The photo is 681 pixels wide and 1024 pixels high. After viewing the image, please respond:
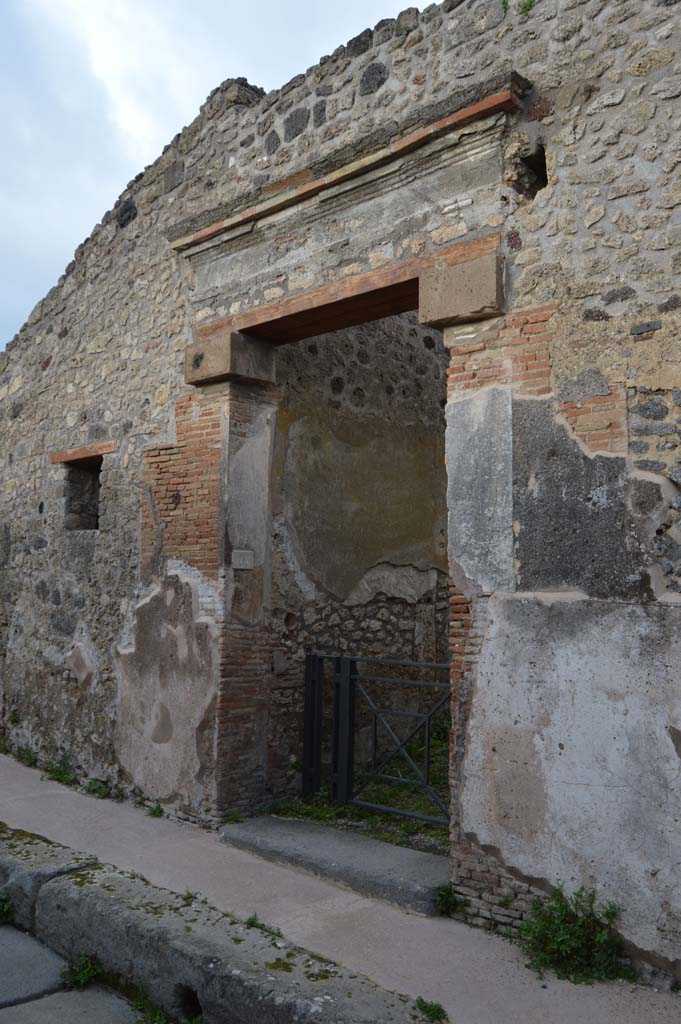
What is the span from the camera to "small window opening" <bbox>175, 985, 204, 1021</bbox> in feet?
10.3

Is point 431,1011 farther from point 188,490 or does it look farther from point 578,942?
point 188,490

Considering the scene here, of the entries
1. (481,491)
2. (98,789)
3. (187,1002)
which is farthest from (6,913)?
(481,491)

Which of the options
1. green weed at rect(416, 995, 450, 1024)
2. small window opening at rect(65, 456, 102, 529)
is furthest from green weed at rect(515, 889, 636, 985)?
small window opening at rect(65, 456, 102, 529)

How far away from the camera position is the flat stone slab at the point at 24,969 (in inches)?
129

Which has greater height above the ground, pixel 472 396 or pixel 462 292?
pixel 462 292

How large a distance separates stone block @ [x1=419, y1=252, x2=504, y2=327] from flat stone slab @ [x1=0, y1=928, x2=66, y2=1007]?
3421 millimetres

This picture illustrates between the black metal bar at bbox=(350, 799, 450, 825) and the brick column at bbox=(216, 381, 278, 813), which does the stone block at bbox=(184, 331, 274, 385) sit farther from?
the black metal bar at bbox=(350, 799, 450, 825)

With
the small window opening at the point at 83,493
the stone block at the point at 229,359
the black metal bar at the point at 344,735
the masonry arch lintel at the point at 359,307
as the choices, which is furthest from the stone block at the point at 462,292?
the small window opening at the point at 83,493

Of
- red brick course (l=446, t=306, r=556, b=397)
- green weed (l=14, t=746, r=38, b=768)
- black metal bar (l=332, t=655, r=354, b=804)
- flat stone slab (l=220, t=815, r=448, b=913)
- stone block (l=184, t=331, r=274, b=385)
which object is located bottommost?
green weed (l=14, t=746, r=38, b=768)

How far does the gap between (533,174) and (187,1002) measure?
3994 mm

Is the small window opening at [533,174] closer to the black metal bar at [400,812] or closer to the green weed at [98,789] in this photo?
the black metal bar at [400,812]

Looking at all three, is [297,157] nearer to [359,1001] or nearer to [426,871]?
[426,871]

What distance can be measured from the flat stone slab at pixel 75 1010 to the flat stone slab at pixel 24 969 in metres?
0.04

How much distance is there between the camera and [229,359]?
521 cm
